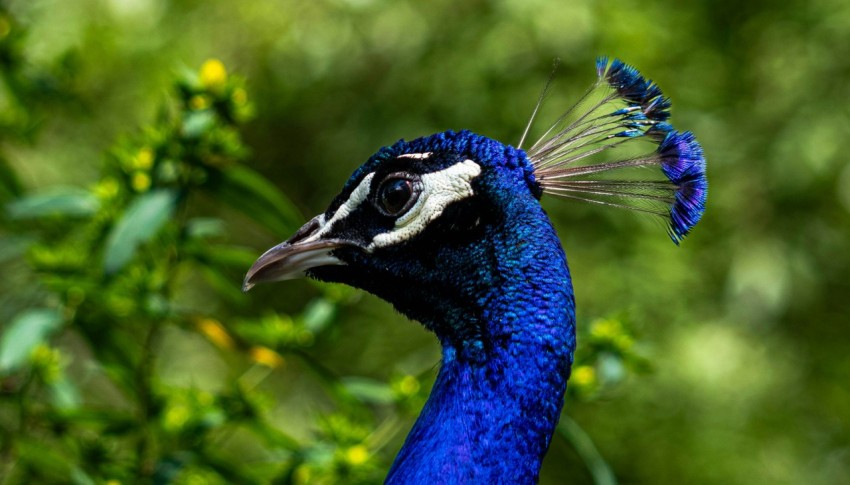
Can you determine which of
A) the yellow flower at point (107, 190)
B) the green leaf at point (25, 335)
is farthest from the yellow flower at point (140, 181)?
the green leaf at point (25, 335)

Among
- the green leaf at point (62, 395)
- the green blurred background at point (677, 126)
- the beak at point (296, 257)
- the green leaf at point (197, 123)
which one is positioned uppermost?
the green blurred background at point (677, 126)

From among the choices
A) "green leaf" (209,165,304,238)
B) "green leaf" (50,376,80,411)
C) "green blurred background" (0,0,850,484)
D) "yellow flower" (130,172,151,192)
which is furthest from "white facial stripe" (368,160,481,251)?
"green blurred background" (0,0,850,484)

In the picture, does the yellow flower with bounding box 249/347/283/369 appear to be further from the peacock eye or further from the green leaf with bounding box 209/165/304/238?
the peacock eye

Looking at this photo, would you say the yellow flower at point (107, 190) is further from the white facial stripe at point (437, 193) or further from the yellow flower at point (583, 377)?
the yellow flower at point (583, 377)

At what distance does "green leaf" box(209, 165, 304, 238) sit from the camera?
1.06 metres

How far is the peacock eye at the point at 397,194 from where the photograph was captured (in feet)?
3.01

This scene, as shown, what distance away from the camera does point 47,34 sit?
2.34m

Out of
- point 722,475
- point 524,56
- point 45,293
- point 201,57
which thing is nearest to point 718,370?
point 722,475

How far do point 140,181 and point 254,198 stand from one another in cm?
12

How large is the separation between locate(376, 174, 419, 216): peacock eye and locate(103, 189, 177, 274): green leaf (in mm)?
215

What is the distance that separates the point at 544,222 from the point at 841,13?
170cm

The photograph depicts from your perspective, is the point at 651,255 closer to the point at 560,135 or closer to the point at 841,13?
the point at 841,13

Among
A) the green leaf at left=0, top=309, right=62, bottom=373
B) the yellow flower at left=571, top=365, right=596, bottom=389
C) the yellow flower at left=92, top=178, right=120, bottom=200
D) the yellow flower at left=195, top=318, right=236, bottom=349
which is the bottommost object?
the green leaf at left=0, top=309, right=62, bottom=373

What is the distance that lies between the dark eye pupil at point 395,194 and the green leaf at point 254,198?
189mm
